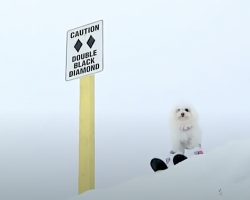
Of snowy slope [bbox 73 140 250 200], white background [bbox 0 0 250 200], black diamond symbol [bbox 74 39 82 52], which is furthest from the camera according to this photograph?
black diamond symbol [bbox 74 39 82 52]

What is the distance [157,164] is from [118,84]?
0.57 m

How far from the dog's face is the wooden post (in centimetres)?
53

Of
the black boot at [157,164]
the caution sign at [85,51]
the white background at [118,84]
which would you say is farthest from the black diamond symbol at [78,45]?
the black boot at [157,164]

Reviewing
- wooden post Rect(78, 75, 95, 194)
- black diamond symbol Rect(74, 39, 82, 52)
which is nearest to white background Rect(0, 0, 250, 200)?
wooden post Rect(78, 75, 95, 194)

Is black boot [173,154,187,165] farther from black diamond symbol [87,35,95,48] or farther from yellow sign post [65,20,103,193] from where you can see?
black diamond symbol [87,35,95,48]

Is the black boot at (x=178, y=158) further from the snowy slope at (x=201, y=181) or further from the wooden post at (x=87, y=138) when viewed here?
the wooden post at (x=87, y=138)

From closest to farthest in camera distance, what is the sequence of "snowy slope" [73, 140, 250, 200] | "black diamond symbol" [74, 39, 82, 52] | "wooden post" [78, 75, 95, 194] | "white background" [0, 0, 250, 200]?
"snowy slope" [73, 140, 250, 200] < "white background" [0, 0, 250, 200] < "wooden post" [78, 75, 95, 194] < "black diamond symbol" [74, 39, 82, 52]

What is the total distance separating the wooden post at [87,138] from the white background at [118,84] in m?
0.04

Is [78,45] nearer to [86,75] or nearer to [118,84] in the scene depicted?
[86,75]

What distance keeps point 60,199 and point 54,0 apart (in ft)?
4.40

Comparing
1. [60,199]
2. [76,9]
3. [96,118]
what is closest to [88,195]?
[60,199]

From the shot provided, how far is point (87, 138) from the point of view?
3150mm

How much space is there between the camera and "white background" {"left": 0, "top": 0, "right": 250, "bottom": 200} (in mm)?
2955

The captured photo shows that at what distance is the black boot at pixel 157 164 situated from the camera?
300cm
